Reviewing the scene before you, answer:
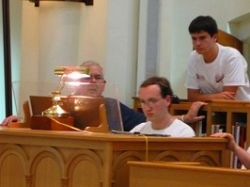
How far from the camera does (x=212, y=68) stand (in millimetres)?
4090

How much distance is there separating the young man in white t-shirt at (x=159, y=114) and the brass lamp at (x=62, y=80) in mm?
373

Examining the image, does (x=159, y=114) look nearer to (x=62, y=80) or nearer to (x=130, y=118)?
(x=62, y=80)

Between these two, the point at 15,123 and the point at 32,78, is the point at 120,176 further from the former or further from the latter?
the point at 32,78

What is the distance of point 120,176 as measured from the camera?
256 centimetres

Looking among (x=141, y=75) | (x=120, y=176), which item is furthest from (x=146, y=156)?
(x=141, y=75)

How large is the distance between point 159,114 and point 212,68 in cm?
95

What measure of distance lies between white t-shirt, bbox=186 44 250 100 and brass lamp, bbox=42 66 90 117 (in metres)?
1.18

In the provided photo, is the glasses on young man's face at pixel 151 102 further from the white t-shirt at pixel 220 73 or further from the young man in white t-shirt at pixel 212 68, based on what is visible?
the white t-shirt at pixel 220 73

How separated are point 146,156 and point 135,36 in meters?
3.57

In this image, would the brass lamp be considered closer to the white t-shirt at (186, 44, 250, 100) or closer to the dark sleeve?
the dark sleeve

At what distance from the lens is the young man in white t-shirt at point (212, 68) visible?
157 inches

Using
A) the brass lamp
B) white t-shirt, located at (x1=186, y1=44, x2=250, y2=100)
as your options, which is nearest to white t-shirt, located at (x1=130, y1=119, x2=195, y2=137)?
the brass lamp

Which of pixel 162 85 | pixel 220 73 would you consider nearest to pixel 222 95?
pixel 220 73

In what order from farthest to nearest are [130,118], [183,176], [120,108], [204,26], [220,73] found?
1. [130,118]
2. [220,73]
3. [204,26]
4. [120,108]
5. [183,176]
